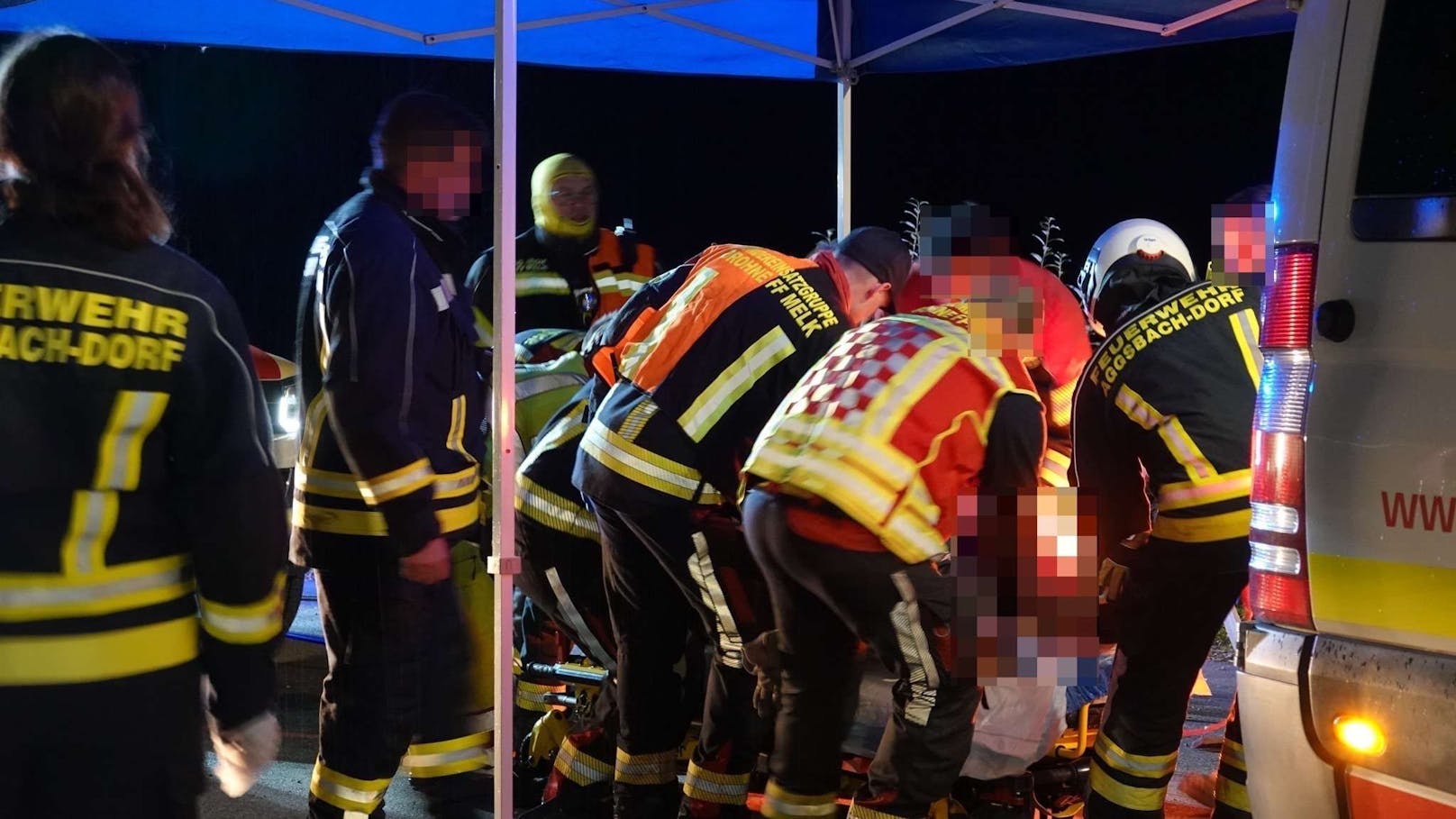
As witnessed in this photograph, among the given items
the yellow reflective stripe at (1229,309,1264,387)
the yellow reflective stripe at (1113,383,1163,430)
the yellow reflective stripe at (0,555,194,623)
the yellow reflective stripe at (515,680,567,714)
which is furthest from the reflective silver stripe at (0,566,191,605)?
the yellow reflective stripe at (515,680,567,714)

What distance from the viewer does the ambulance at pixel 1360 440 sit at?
2.28m

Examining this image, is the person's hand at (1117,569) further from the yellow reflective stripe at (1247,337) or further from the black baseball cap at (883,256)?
the black baseball cap at (883,256)

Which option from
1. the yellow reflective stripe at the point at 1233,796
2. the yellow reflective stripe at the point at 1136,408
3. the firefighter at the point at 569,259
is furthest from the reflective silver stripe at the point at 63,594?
the firefighter at the point at 569,259

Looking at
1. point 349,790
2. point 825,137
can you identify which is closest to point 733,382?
point 349,790

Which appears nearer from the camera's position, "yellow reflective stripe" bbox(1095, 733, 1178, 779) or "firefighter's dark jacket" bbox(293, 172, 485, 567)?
"firefighter's dark jacket" bbox(293, 172, 485, 567)

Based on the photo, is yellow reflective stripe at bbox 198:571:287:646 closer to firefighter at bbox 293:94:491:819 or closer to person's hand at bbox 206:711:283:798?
person's hand at bbox 206:711:283:798

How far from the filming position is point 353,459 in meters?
3.56

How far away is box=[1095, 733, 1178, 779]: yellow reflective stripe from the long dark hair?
9.77 ft

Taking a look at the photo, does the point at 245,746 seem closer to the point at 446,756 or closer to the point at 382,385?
the point at 382,385

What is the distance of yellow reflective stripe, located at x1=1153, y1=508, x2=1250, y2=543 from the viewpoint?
12.7 feet

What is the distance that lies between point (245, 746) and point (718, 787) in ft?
7.10

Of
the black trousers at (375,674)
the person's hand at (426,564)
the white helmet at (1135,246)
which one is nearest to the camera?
the person's hand at (426,564)

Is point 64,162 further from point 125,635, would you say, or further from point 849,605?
point 849,605

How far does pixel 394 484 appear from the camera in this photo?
11.7 feet
